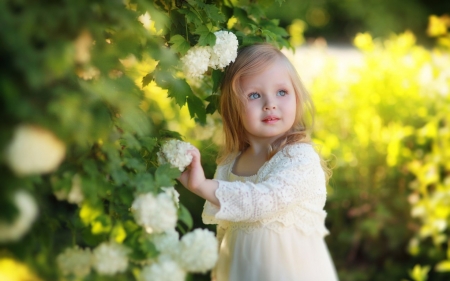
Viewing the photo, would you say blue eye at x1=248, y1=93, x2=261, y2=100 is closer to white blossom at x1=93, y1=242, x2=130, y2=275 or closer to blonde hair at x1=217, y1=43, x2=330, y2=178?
blonde hair at x1=217, y1=43, x2=330, y2=178

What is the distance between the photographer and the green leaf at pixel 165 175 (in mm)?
Result: 1661

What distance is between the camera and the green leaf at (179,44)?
2.05m

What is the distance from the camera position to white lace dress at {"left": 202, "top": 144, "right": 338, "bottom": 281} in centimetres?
211

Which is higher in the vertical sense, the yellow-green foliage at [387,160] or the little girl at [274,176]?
the little girl at [274,176]

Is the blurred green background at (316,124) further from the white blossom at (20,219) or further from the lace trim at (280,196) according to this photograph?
the lace trim at (280,196)

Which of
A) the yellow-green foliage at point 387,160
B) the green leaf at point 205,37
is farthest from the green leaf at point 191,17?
the yellow-green foliage at point 387,160

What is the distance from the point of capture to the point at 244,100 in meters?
2.34

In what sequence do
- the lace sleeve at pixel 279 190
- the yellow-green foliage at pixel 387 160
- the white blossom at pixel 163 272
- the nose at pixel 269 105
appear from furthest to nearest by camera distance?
1. the yellow-green foliage at pixel 387 160
2. the nose at pixel 269 105
3. the lace sleeve at pixel 279 190
4. the white blossom at pixel 163 272

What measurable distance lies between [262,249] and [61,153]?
109 cm

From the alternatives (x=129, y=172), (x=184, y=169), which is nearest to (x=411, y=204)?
(x=184, y=169)

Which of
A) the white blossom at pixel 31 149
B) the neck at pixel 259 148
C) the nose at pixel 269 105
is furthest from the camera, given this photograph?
the neck at pixel 259 148

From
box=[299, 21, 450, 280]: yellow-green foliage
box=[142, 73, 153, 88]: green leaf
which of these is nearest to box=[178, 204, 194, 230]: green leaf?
box=[142, 73, 153, 88]: green leaf

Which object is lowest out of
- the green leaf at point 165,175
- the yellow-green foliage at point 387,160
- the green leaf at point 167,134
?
the yellow-green foliage at point 387,160

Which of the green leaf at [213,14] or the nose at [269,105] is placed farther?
the nose at [269,105]
